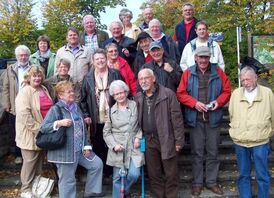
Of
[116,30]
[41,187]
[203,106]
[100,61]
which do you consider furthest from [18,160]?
[203,106]

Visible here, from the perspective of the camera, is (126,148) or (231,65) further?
(231,65)

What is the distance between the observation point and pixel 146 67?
228 inches

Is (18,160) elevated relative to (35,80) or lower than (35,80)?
lower

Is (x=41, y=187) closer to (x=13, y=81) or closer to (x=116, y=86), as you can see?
(x=13, y=81)

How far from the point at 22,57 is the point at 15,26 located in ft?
40.8

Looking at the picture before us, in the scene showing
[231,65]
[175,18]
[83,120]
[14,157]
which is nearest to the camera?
[83,120]

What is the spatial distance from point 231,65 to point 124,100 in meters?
9.46

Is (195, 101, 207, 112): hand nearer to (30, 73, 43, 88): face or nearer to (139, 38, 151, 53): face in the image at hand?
(139, 38, 151, 53): face

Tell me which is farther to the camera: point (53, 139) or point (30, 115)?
point (30, 115)

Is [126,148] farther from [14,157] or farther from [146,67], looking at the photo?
[14,157]

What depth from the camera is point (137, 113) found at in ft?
17.7

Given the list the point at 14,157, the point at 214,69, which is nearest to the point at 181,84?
the point at 214,69

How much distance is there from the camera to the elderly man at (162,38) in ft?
20.8

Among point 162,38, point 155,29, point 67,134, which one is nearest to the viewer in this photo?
point 67,134
